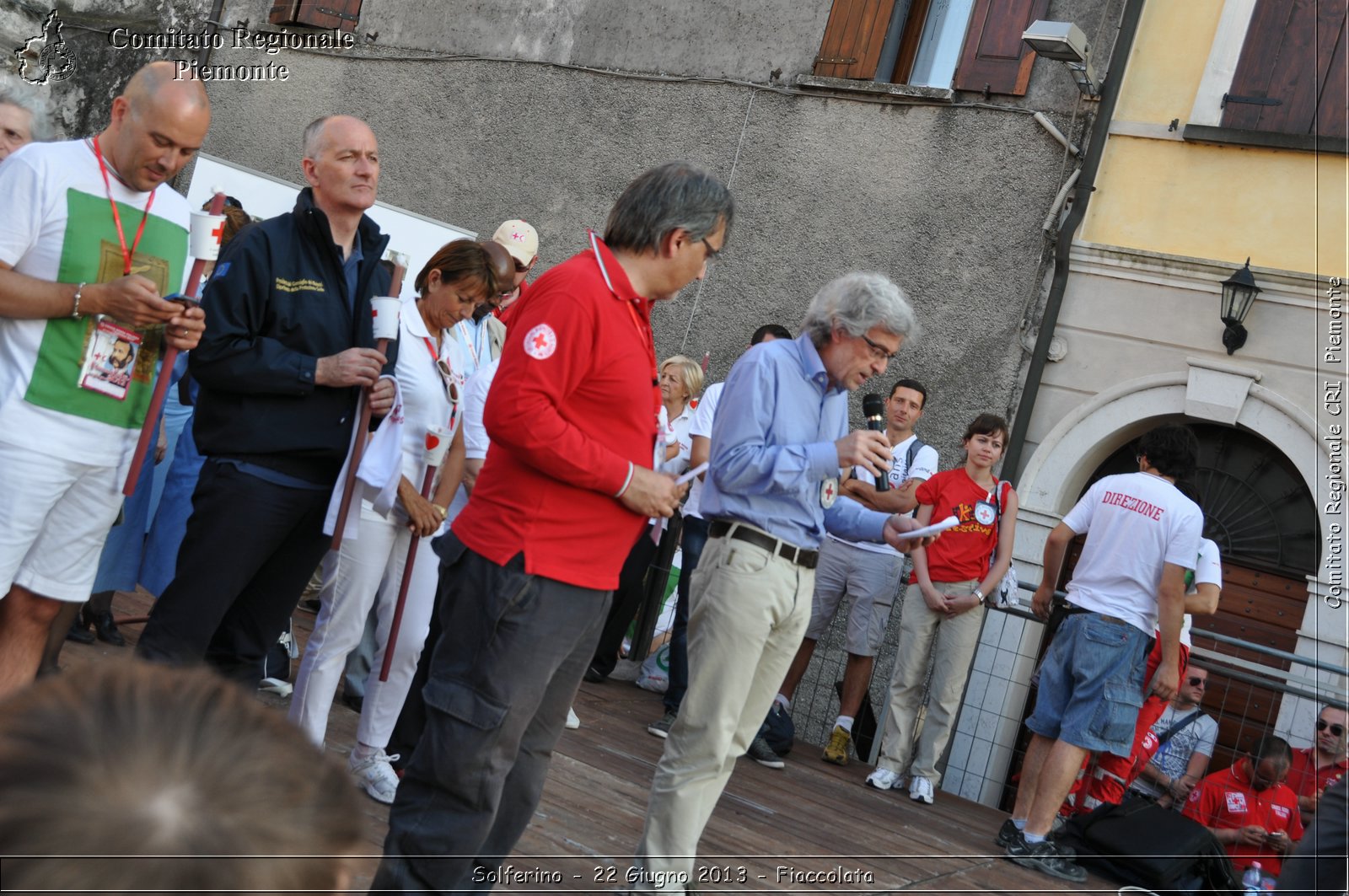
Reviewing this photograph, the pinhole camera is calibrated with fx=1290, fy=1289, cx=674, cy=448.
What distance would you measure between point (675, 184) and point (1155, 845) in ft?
14.4

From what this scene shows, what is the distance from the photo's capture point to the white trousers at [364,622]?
4180 millimetres

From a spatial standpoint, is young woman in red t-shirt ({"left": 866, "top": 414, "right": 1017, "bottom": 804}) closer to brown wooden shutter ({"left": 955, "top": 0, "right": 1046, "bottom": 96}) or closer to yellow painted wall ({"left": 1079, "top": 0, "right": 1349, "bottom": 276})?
yellow painted wall ({"left": 1079, "top": 0, "right": 1349, "bottom": 276})

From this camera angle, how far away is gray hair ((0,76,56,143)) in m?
4.83

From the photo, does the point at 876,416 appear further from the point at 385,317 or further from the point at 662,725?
the point at 662,725

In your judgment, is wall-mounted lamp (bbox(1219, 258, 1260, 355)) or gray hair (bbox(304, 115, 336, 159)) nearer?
gray hair (bbox(304, 115, 336, 159))

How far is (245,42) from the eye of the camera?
48.9 feet

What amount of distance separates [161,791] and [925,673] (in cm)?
695

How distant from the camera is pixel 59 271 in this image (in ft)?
11.1

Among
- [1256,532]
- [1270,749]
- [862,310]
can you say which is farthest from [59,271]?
[1256,532]

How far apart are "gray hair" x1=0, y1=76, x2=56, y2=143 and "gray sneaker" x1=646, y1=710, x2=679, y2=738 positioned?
12.9 ft

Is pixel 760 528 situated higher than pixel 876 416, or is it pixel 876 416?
pixel 876 416

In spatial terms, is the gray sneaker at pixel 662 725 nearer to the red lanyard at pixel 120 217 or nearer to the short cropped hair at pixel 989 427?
the short cropped hair at pixel 989 427

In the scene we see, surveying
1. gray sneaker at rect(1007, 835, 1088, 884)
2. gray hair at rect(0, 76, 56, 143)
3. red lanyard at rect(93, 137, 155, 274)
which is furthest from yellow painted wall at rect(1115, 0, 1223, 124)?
red lanyard at rect(93, 137, 155, 274)

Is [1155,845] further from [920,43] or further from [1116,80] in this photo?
[920,43]
